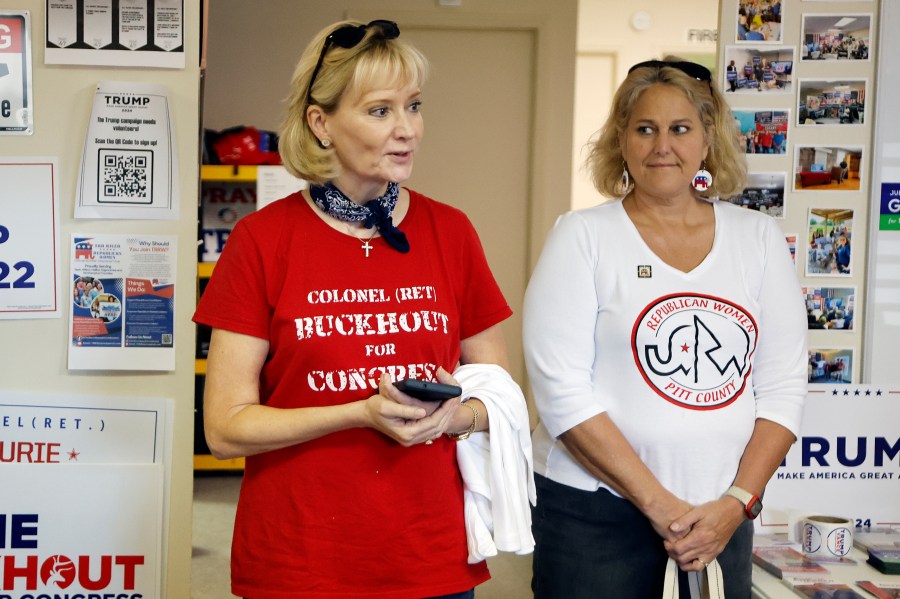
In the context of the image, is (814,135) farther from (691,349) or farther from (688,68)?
(691,349)

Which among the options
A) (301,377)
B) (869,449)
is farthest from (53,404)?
(869,449)

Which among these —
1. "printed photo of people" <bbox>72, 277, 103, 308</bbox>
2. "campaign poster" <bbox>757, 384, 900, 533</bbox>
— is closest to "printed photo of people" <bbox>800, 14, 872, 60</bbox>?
"campaign poster" <bbox>757, 384, 900, 533</bbox>

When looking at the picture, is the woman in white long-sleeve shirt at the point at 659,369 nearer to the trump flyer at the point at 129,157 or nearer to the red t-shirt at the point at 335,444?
the red t-shirt at the point at 335,444

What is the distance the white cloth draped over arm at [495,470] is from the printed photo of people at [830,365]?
45.1 inches

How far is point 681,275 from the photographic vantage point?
182 centimetres

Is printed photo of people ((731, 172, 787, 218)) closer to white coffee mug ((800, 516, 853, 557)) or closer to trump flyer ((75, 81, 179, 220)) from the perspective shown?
white coffee mug ((800, 516, 853, 557))

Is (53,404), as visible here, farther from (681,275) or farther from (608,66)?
(608,66)

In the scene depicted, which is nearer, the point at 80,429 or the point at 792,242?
the point at 80,429

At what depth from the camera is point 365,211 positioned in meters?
1.45

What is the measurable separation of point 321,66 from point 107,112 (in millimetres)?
771

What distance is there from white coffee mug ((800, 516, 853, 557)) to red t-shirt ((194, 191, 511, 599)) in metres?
1.05

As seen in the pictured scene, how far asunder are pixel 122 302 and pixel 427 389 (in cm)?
103

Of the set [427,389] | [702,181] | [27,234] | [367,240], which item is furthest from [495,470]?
[27,234]

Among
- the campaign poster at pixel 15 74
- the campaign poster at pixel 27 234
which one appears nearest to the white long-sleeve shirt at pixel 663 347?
the campaign poster at pixel 27 234
